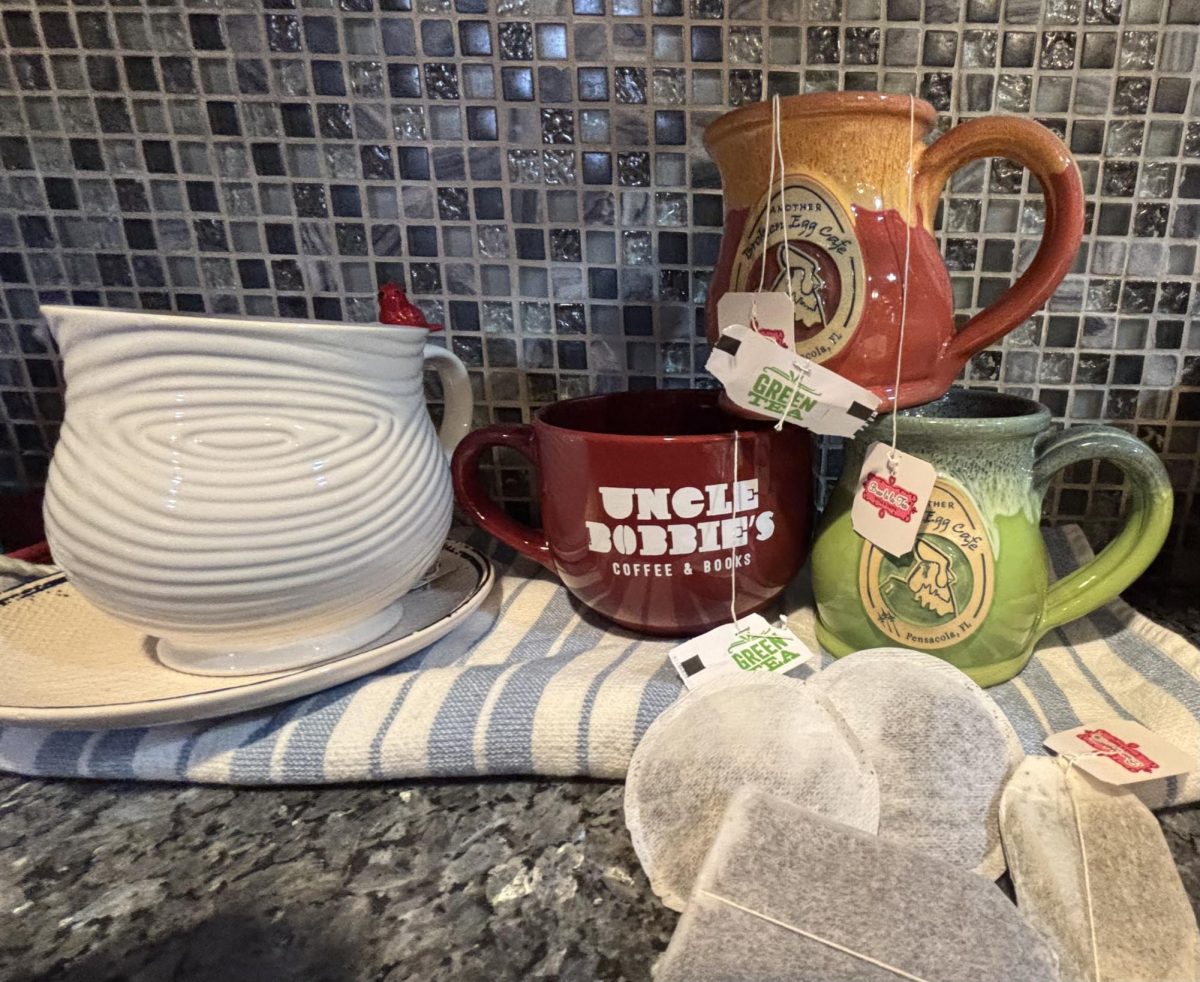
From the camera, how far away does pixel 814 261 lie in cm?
40

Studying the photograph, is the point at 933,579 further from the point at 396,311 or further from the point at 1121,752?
the point at 396,311

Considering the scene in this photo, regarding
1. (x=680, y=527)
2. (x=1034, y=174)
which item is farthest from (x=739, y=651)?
(x=1034, y=174)

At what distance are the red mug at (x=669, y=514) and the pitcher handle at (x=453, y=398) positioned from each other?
3 centimetres

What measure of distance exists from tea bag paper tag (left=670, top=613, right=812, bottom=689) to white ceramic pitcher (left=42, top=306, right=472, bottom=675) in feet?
0.61

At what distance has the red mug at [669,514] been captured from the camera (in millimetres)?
447

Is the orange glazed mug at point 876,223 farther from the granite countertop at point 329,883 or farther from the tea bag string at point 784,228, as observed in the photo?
the granite countertop at point 329,883

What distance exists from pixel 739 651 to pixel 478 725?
0.52 feet

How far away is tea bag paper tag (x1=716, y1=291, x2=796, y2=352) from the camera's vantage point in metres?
0.40

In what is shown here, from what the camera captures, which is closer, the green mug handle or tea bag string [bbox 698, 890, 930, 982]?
tea bag string [bbox 698, 890, 930, 982]

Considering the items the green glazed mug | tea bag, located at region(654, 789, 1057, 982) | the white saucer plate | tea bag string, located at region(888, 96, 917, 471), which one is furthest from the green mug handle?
the white saucer plate

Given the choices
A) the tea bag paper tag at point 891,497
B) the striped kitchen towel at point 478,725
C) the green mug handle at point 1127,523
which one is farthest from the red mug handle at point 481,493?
the green mug handle at point 1127,523

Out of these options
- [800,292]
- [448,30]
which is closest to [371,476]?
[800,292]

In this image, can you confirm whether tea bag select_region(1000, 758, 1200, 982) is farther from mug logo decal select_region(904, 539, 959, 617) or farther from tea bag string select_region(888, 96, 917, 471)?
tea bag string select_region(888, 96, 917, 471)

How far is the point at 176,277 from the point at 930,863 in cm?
65
